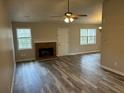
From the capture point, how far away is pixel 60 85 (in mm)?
3846

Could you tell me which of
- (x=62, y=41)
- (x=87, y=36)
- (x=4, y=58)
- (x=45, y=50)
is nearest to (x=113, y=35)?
(x=62, y=41)

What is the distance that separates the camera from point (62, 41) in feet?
27.6

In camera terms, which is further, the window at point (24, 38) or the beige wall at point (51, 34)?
the beige wall at point (51, 34)

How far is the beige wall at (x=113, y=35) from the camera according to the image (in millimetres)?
4449

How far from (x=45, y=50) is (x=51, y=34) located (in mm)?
1216

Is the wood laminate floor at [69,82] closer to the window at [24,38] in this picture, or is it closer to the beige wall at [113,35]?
the beige wall at [113,35]

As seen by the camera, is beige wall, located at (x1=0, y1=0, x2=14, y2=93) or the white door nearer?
beige wall, located at (x1=0, y1=0, x2=14, y2=93)

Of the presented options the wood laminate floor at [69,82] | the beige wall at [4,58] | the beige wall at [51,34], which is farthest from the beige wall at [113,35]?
the beige wall at [4,58]

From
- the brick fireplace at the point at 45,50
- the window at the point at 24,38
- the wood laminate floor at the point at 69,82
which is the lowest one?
the wood laminate floor at the point at 69,82

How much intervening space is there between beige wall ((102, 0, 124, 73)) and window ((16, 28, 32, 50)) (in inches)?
181

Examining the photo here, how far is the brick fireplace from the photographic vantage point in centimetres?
746

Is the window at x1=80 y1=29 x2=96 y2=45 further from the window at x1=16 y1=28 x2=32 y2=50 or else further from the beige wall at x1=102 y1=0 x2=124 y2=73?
the window at x1=16 y1=28 x2=32 y2=50

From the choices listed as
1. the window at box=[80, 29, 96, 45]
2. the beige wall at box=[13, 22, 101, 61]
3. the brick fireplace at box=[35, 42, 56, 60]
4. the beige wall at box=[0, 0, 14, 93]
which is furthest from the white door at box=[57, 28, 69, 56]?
the beige wall at box=[0, 0, 14, 93]

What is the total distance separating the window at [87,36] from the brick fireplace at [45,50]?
256cm
